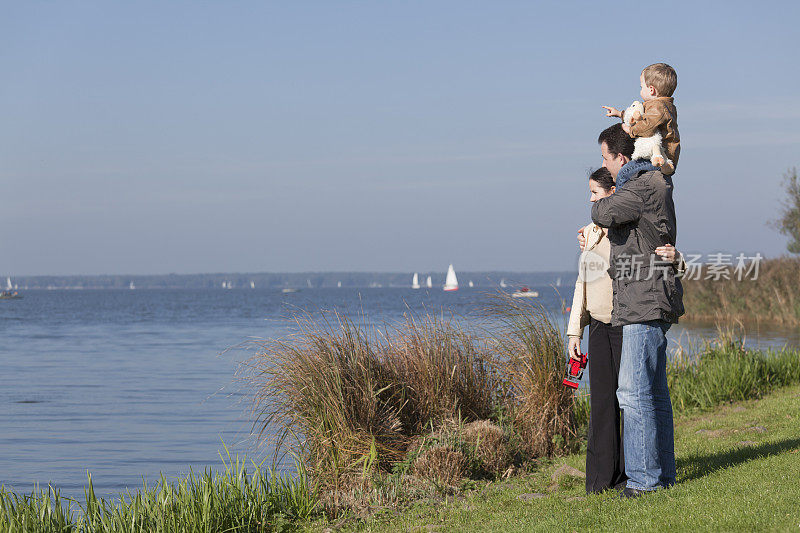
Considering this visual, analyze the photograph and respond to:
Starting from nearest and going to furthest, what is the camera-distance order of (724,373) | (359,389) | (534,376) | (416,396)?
1. (359,389)
2. (416,396)
3. (534,376)
4. (724,373)

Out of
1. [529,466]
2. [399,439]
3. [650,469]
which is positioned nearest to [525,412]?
[529,466]

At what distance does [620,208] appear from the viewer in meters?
4.72

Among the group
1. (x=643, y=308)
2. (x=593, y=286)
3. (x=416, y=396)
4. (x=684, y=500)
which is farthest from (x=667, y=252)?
(x=416, y=396)

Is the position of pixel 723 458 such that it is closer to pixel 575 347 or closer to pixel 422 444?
pixel 575 347

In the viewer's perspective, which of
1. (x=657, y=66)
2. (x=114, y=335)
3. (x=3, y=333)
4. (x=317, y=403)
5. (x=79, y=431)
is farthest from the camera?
(x=3, y=333)

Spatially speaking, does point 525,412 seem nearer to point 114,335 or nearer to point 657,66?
point 657,66

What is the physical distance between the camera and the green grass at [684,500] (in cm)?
435

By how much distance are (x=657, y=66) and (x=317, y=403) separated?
153 inches

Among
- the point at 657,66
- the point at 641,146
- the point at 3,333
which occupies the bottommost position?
the point at 3,333

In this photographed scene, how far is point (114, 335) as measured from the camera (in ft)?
115

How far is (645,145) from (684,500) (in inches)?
82.5

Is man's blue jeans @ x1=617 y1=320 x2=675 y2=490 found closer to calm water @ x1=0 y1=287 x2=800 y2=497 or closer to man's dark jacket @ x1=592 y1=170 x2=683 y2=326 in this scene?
man's dark jacket @ x1=592 y1=170 x2=683 y2=326

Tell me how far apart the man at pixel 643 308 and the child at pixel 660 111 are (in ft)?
0.65

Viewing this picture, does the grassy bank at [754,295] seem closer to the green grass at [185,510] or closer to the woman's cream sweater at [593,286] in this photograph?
the woman's cream sweater at [593,286]
